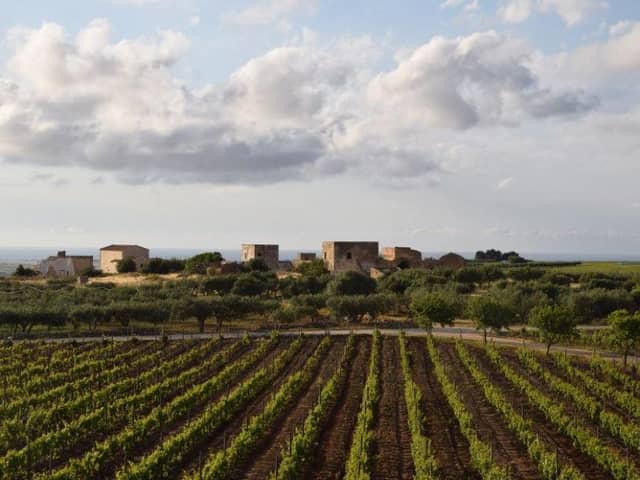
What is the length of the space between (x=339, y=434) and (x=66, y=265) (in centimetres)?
8381

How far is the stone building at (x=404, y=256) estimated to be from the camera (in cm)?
8425

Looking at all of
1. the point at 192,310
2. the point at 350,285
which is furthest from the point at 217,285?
the point at 192,310

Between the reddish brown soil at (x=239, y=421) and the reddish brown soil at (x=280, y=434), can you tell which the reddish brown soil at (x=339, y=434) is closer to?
the reddish brown soil at (x=280, y=434)

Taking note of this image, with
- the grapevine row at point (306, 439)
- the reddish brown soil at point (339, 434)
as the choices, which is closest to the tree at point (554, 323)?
the reddish brown soil at point (339, 434)

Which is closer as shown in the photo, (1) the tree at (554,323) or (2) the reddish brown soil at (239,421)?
(2) the reddish brown soil at (239,421)

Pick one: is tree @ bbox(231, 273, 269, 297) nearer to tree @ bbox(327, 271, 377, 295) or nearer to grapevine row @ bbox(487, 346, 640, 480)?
tree @ bbox(327, 271, 377, 295)

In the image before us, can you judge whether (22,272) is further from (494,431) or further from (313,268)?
(494,431)

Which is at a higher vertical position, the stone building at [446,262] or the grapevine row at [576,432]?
the stone building at [446,262]

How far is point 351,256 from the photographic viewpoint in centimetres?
8156

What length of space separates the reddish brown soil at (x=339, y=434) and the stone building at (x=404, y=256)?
53481mm

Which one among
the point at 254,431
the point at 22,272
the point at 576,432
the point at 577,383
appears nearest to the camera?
the point at 254,431

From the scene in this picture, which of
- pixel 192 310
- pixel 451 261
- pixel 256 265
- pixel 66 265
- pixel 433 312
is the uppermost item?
pixel 451 261

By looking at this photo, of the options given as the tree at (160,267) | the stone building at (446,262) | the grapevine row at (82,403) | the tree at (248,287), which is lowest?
the grapevine row at (82,403)

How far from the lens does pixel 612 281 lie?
2803 inches
